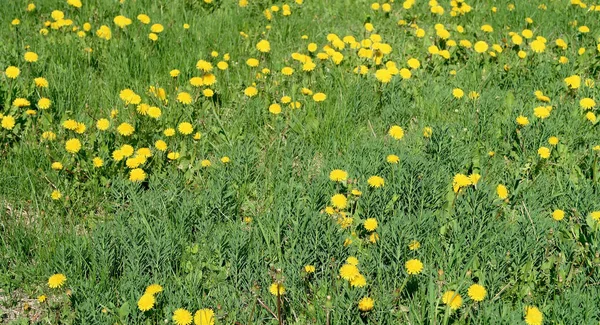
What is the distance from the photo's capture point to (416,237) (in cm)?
308

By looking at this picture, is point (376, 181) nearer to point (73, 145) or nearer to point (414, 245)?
point (414, 245)

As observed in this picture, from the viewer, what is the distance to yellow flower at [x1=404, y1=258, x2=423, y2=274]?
9.18 ft

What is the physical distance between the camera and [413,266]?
2809 millimetres

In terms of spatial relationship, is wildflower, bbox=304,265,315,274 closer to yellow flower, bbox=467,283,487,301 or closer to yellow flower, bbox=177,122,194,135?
yellow flower, bbox=467,283,487,301

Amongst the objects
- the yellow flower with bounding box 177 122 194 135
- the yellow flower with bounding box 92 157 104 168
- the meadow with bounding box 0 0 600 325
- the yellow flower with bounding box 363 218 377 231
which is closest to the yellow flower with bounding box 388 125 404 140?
the meadow with bounding box 0 0 600 325

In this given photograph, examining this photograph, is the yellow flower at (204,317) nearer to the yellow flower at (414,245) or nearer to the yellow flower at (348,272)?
the yellow flower at (348,272)

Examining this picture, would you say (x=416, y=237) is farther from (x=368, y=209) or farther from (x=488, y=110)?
(x=488, y=110)

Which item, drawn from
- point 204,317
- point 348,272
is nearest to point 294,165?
point 348,272

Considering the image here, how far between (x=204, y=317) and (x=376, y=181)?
1214 mm

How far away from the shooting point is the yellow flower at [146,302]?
2598 mm

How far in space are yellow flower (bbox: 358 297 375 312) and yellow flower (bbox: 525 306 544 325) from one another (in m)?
0.62

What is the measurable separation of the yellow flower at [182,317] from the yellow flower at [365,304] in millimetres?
685

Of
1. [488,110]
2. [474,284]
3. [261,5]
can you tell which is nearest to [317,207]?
[474,284]

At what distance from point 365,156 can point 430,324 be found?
124cm
